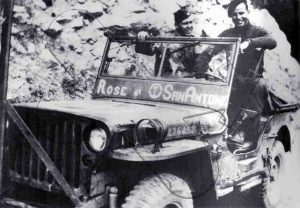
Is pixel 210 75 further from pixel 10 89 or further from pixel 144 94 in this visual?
pixel 10 89

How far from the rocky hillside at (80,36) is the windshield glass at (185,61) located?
11 centimetres

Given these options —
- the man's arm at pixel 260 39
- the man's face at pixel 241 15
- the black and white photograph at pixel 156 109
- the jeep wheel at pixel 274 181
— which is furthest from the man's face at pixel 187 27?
the jeep wheel at pixel 274 181

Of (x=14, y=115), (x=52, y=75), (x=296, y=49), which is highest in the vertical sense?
(x=296, y=49)

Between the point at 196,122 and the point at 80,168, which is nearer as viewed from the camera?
the point at 80,168

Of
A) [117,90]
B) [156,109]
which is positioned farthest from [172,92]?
[117,90]

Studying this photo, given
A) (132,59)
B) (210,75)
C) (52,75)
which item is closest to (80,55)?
(52,75)

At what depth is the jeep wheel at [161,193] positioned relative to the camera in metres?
1.61

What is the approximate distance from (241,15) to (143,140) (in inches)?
43.8

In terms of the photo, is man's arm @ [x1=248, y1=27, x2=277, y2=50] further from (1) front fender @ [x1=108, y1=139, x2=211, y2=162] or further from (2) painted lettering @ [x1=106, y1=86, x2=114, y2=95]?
(2) painted lettering @ [x1=106, y1=86, x2=114, y2=95]

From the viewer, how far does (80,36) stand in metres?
3.26

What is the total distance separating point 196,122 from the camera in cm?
201

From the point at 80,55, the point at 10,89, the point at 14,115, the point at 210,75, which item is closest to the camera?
the point at 14,115

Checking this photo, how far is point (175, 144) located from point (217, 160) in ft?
1.23

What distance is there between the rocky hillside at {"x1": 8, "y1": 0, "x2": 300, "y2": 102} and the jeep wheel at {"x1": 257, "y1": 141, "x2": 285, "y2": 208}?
39 centimetres
